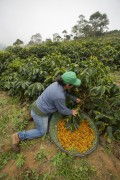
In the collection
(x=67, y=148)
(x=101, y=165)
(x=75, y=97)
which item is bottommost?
(x=101, y=165)

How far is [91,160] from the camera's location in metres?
2.77

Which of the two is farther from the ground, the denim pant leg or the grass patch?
the denim pant leg

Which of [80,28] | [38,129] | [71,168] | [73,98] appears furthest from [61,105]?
[80,28]

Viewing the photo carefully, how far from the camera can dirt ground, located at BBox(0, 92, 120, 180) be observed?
8.66 feet

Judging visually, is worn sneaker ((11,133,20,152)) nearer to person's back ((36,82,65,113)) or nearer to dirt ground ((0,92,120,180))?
dirt ground ((0,92,120,180))

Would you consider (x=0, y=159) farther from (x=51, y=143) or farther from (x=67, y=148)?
(x=67, y=148)

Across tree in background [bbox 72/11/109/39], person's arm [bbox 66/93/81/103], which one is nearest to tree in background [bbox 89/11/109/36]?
tree in background [bbox 72/11/109/39]

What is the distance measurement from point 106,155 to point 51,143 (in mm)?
983

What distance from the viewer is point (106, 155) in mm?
2830

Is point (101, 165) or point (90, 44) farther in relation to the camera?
point (90, 44)

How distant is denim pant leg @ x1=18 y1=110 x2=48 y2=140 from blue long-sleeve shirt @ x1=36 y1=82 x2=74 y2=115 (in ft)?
0.53

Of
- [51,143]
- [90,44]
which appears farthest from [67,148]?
[90,44]

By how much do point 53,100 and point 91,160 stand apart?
120 cm

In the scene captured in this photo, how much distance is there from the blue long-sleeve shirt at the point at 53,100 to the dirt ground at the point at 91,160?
645mm
